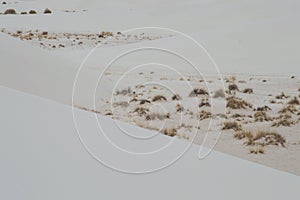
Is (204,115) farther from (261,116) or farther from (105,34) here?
(105,34)

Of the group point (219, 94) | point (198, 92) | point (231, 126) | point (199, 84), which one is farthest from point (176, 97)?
point (231, 126)

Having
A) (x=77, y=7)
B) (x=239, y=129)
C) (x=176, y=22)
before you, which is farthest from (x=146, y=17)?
(x=239, y=129)

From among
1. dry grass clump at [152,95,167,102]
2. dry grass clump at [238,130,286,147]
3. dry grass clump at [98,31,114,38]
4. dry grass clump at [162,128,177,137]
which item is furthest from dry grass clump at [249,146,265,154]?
dry grass clump at [98,31,114,38]

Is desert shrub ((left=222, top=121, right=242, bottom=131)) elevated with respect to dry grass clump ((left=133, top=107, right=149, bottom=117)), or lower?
lower

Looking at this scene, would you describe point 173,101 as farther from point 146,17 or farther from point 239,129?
point 146,17

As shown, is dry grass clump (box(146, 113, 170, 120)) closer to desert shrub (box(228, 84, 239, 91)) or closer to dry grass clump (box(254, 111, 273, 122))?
dry grass clump (box(254, 111, 273, 122))

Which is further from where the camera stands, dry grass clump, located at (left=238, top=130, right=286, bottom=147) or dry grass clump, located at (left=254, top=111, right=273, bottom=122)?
dry grass clump, located at (left=254, top=111, right=273, bottom=122)

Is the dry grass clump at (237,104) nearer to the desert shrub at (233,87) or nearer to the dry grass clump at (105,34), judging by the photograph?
the desert shrub at (233,87)

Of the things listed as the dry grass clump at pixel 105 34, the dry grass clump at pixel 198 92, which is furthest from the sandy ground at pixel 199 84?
the dry grass clump at pixel 105 34
